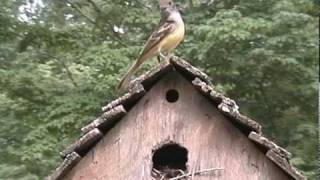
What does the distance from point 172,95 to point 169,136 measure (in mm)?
214

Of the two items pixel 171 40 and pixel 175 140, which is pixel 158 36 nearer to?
pixel 171 40

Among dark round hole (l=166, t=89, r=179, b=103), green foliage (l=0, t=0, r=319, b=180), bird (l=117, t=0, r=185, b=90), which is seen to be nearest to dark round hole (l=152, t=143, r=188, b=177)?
dark round hole (l=166, t=89, r=179, b=103)

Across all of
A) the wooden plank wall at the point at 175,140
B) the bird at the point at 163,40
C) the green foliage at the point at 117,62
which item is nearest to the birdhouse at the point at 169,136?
the wooden plank wall at the point at 175,140

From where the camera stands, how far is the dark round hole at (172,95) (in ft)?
13.5

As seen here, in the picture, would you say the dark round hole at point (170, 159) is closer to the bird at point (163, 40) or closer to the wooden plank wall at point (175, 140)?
the wooden plank wall at point (175, 140)

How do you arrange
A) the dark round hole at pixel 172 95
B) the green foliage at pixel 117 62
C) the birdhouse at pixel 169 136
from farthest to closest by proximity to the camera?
the green foliage at pixel 117 62 < the dark round hole at pixel 172 95 < the birdhouse at pixel 169 136

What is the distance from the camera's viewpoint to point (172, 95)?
414cm

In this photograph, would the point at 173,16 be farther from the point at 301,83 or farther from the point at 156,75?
the point at 301,83

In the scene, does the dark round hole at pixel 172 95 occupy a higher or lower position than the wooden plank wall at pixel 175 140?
higher

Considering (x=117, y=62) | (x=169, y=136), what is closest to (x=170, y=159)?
(x=169, y=136)

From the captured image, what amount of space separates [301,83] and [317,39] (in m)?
0.60

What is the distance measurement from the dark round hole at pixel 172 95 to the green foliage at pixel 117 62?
13.9 ft

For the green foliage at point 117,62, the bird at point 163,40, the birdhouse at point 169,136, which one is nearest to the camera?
the birdhouse at point 169,136

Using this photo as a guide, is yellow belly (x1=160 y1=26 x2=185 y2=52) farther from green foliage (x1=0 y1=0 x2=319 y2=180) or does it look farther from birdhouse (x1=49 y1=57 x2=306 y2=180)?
green foliage (x1=0 y1=0 x2=319 y2=180)
